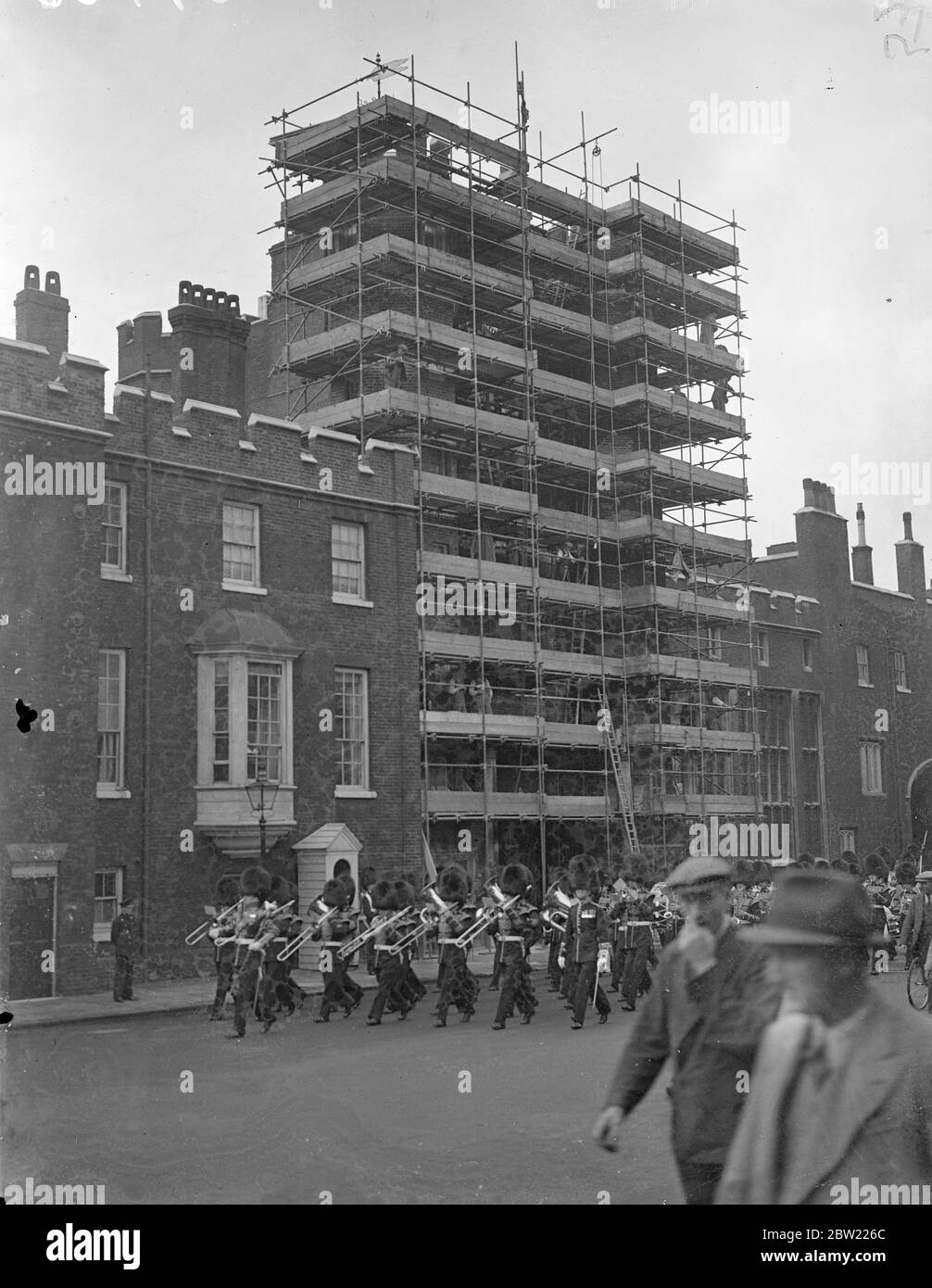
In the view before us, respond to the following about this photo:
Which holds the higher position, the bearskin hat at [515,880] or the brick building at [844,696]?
the brick building at [844,696]

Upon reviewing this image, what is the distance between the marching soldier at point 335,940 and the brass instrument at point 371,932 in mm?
74

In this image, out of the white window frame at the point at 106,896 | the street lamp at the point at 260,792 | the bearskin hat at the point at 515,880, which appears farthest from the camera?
the bearskin hat at the point at 515,880

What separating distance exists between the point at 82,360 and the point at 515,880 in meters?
8.16

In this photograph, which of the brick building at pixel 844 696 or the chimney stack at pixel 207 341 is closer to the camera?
the brick building at pixel 844 696

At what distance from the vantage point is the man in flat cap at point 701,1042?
5.46m

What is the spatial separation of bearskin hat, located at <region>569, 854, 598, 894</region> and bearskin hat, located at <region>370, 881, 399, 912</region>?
2.22 meters

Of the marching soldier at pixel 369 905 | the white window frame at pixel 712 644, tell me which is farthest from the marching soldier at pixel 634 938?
the white window frame at pixel 712 644

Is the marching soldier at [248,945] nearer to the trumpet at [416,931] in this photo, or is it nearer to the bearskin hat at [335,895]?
the bearskin hat at [335,895]

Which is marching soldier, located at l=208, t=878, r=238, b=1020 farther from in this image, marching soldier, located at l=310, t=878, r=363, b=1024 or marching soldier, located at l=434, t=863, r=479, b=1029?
marching soldier, located at l=434, t=863, r=479, b=1029

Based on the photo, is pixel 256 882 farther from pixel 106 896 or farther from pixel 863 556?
pixel 863 556

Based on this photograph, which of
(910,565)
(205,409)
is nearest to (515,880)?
(205,409)

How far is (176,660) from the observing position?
13734 millimetres
